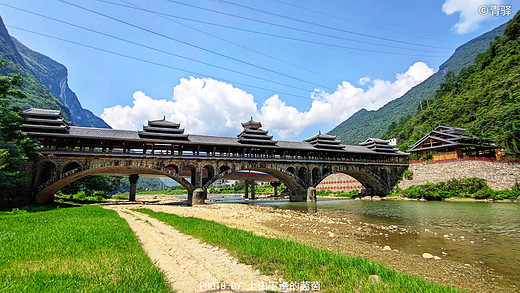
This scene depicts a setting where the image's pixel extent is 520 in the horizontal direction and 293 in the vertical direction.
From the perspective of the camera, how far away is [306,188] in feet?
151

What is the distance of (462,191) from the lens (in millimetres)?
39969

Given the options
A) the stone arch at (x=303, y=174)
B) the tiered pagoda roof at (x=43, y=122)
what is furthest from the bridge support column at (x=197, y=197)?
the tiered pagoda roof at (x=43, y=122)

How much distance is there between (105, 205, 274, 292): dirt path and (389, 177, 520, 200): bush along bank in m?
46.8

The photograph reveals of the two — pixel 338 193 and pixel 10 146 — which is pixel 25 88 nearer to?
pixel 10 146

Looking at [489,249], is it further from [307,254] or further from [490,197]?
[490,197]

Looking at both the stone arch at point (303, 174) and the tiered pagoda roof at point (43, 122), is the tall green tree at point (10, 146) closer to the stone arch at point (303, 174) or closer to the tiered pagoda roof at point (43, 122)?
the tiered pagoda roof at point (43, 122)

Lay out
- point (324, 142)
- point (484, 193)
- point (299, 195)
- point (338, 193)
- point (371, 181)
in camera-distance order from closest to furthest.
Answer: point (484, 193), point (299, 195), point (324, 142), point (371, 181), point (338, 193)

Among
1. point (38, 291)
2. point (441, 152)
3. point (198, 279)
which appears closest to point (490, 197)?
point (441, 152)

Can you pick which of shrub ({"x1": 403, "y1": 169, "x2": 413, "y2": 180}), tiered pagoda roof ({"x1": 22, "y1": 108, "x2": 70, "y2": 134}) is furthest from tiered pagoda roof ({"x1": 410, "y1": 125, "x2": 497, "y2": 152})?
tiered pagoda roof ({"x1": 22, "y1": 108, "x2": 70, "y2": 134})

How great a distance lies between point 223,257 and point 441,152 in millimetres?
57939

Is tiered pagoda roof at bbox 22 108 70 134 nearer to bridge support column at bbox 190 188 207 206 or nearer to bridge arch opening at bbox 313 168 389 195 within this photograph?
bridge support column at bbox 190 188 207 206

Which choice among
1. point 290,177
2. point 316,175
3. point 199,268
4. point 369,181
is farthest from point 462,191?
point 199,268

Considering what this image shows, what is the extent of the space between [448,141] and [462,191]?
38.5 feet

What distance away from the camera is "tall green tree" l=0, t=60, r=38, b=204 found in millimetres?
21797
